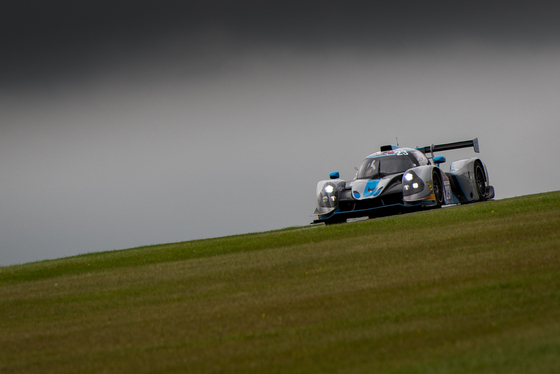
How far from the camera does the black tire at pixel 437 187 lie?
753 inches

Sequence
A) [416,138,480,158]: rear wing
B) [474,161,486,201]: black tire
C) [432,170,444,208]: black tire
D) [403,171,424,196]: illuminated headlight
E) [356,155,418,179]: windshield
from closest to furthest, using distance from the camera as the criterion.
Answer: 1. [403,171,424,196]: illuminated headlight
2. [432,170,444,208]: black tire
3. [356,155,418,179]: windshield
4. [474,161,486,201]: black tire
5. [416,138,480,158]: rear wing

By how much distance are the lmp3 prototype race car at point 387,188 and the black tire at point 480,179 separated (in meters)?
1.60

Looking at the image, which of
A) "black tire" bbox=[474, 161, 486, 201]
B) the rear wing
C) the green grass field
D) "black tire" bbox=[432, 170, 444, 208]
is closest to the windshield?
"black tire" bbox=[432, 170, 444, 208]

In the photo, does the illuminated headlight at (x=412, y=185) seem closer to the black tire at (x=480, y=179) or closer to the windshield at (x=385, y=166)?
the windshield at (x=385, y=166)

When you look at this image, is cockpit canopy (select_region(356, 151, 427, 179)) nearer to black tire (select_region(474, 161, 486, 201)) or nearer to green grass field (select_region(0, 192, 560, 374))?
black tire (select_region(474, 161, 486, 201))

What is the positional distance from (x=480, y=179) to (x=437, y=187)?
4379 millimetres

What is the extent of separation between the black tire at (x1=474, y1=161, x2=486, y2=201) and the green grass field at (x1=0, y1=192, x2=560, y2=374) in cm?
662

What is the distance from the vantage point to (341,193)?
19.2m

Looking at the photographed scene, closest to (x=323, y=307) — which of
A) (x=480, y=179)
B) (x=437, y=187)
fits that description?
(x=437, y=187)

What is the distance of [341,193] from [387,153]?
2455 millimetres

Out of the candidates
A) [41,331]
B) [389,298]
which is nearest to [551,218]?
[389,298]

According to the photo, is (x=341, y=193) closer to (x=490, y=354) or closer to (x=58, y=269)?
(x=58, y=269)

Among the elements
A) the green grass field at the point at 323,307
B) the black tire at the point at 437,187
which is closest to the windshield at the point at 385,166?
the black tire at the point at 437,187

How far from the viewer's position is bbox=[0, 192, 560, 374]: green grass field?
618 centimetres
